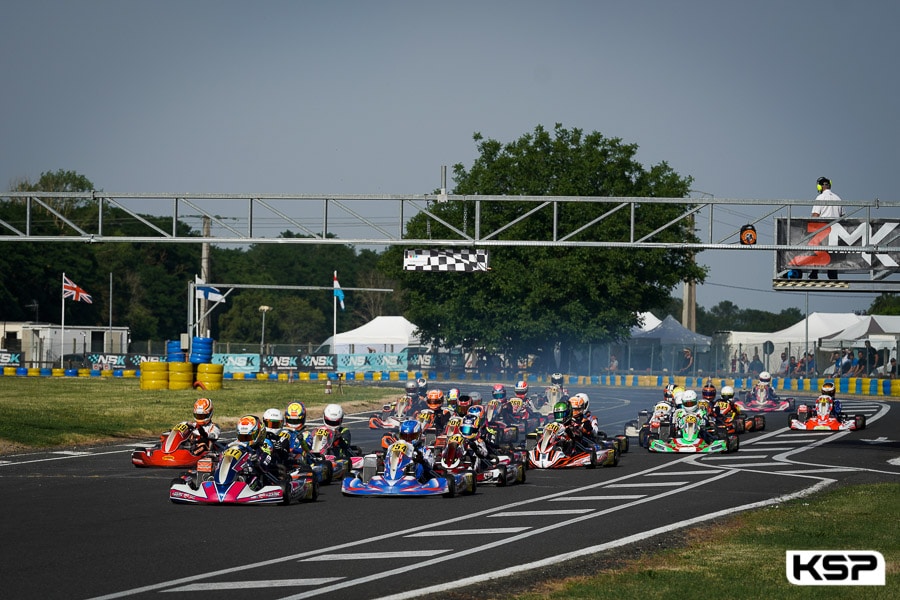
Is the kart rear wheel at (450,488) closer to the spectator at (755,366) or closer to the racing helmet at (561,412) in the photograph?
the racing helmet at (561,412)

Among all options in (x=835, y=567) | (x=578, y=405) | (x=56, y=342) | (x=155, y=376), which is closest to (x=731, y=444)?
(x=578, y=405)

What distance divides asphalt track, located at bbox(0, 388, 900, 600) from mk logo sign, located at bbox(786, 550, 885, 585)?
6.46ft

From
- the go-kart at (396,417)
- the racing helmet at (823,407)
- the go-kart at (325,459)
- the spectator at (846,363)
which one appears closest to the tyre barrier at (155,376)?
the go-kart at (396,417)

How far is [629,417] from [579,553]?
26159 mm

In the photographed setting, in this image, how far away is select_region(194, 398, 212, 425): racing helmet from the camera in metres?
20.7

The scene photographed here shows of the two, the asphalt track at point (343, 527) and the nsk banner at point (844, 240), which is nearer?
the asphalt track at point (343, 527)

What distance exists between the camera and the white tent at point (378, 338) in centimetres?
7838

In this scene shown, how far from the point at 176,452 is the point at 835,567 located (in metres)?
13.0

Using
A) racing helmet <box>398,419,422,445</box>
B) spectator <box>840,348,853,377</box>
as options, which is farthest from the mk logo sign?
spectator <box>840,348,853,377</box>

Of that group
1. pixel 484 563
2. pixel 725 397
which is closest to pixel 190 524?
pixel 484 563

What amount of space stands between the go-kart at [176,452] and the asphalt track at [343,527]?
1.32 feet

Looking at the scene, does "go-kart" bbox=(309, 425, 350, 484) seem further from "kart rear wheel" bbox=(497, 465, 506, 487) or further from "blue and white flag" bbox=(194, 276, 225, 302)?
"blue and white flag" bbox=(194, 276, 225, 302)

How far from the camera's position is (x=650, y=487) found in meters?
18.2

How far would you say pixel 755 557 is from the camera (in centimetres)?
1145
